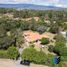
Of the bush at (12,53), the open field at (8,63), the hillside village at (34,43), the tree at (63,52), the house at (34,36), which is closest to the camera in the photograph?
the hillside village at (34,43)

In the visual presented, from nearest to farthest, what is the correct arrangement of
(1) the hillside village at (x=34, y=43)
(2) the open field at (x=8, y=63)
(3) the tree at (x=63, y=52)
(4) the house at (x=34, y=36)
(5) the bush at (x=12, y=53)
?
(1) the hillside village at (x=34, y=43)
(2) the open field at (x=8, y=63)
(5) the bush at (x=12, y=53)
(3) the tree at (x=63, y=52)
(4) the house at (x=34, y=36)

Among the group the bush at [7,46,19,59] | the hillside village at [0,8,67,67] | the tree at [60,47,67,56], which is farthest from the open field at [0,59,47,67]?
the tree at [60,47,67,56]

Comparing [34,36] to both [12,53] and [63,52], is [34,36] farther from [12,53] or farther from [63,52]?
[12,53]

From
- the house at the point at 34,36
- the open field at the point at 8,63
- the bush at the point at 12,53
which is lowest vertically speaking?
the house at the point at 34,36

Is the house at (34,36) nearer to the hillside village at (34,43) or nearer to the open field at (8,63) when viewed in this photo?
the hillside village at (34,43)

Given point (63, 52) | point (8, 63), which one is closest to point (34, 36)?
point (63, 52)

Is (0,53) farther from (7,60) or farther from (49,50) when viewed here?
(49,50)

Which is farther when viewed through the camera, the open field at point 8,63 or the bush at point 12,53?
the bush at point 12,53

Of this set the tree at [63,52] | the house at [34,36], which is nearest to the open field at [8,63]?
the tree at [63,52]

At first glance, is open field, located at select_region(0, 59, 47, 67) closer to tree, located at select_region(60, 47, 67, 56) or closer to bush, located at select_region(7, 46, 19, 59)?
bush, located at select_region(7, 46, 19, 59)

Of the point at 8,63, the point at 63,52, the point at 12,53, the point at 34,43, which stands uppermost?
the point at 63,52

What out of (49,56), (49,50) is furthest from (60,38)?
(49,56)

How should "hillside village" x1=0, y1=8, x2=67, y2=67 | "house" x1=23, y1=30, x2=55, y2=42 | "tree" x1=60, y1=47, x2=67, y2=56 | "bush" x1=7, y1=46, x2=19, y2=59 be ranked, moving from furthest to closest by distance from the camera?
"house" x1=23, y1=30, x2=55, y2=42, "tree" x1=60, y1=47, x2=67, y2=56, "bush" x1=7, y1=46, x2=19, y2=59, "hillside village" x1=0, y1=8, x2=67, y2=67
